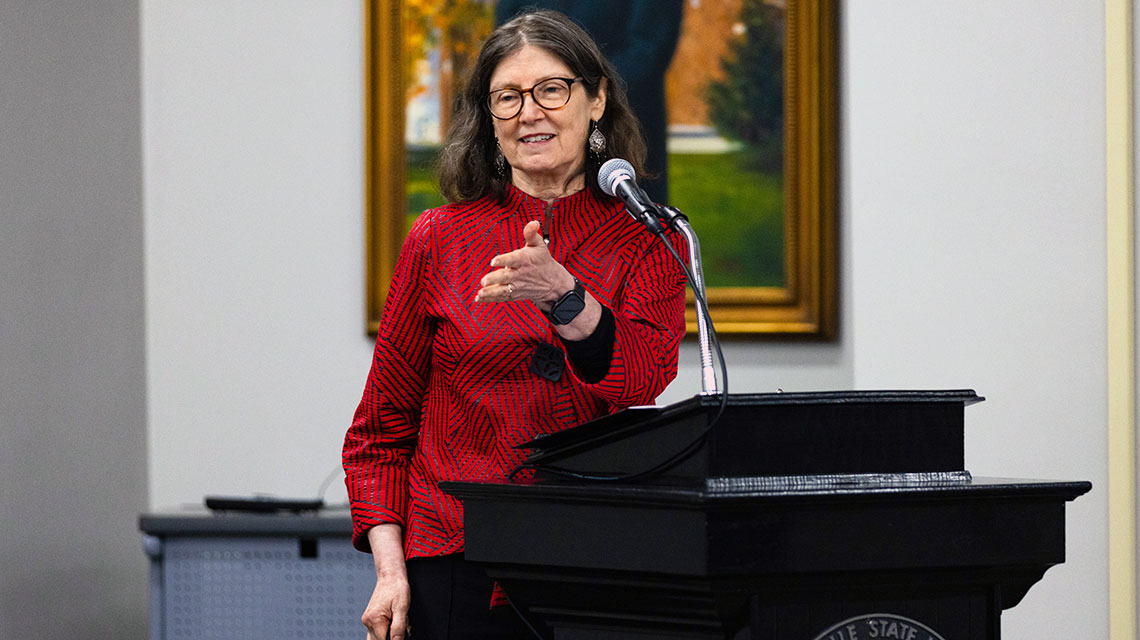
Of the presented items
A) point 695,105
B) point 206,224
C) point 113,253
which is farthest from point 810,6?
point 113,253

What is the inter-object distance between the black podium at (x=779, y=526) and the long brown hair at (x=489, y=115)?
0.57m

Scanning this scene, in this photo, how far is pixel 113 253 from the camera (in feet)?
11.4

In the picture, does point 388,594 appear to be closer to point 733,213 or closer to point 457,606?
point 457,606

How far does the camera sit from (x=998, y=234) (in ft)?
8.90

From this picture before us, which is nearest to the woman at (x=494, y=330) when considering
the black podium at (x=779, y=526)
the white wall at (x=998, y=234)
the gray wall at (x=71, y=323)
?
the black podium at (x=779, y=526)

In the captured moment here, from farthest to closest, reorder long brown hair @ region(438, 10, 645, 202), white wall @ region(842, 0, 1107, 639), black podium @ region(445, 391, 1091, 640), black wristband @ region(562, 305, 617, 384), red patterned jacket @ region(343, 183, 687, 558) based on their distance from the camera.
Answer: white wall @ region(842, 0, 1107, 639)
long brown hair @ region(438, 10, 645, 202)
red patterned jacket @ region(343, 183, 687, 558)
black wristband @ region(562, 305, 617, 384)
black podium @ region(445, 391, 1091, 640)

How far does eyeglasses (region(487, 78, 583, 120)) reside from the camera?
1618mm

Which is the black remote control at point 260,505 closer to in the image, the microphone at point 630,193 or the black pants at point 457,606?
the black pants at point 457,606

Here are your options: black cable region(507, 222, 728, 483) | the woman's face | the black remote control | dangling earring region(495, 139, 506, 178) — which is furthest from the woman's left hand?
the black remote control

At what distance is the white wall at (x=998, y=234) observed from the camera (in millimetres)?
2627

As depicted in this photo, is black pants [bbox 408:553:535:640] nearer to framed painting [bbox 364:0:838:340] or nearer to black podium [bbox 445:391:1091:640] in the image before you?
black podium [bbox 445:391:1091:640]

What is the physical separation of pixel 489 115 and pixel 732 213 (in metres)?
1.78

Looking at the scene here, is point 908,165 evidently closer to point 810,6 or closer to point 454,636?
point 810,6

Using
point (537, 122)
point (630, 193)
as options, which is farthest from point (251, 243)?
point (630, 193)
